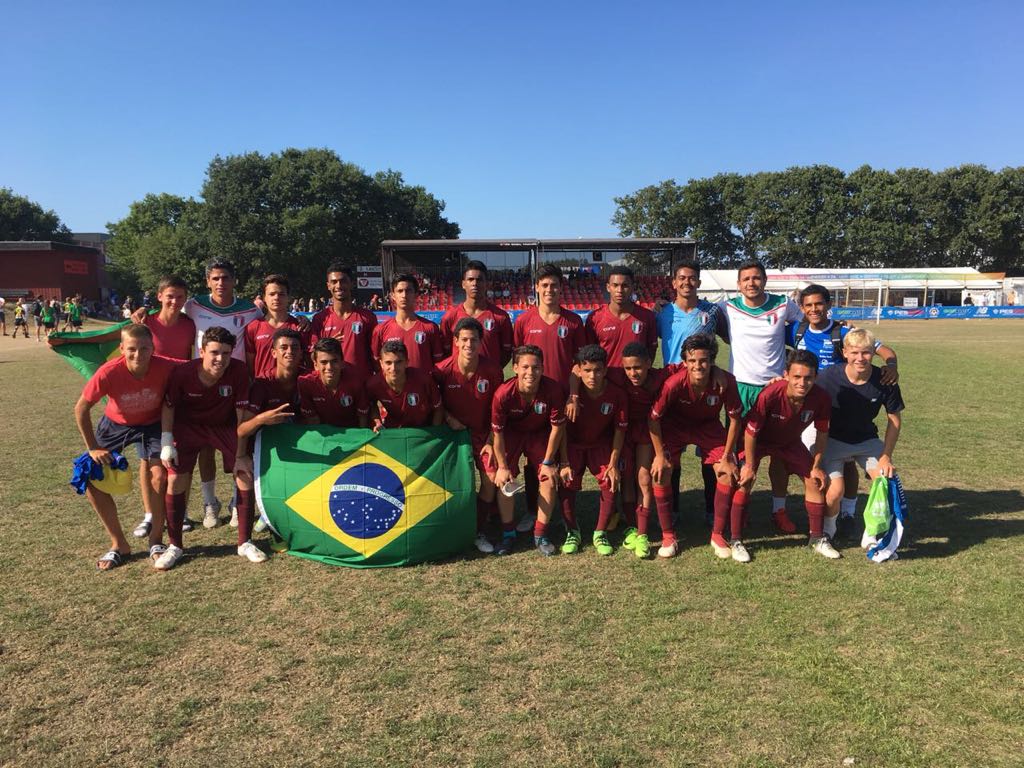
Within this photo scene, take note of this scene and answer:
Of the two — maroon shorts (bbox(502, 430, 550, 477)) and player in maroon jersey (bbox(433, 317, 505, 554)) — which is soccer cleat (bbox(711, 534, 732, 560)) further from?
player in maroon jersey (bbox(433, 317, 505, 554))

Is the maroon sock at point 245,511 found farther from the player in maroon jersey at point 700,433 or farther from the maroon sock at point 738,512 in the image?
the maroon sock at point 738,512

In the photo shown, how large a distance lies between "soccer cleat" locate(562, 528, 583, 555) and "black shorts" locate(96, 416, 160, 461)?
3118mm

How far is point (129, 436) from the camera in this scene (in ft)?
15.2

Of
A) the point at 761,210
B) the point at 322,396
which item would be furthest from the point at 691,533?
the point at 761,210

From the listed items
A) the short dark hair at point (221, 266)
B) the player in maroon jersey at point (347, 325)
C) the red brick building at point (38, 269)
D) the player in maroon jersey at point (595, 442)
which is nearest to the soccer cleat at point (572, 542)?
the player in maroon jersey at point (595, 442)

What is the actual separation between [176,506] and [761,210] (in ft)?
191

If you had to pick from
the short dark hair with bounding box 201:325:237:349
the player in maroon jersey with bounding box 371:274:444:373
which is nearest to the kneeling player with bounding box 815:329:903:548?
the player in maroon jersey with bounding box 371:274:444:373

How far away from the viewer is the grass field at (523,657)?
102 inches

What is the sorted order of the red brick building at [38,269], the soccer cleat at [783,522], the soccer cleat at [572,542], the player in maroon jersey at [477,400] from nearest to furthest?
the soccer cleat at [572,542]
the player in maroon jersey at [477,400]
the soccer cleat at [783,522]
the red brick building at [38,269]

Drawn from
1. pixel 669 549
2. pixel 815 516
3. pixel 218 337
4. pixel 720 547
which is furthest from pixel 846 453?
pixel 218 337

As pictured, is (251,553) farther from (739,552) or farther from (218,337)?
(739,552)

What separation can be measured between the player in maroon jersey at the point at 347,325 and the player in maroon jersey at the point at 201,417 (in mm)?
856

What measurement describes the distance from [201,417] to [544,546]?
2.76m

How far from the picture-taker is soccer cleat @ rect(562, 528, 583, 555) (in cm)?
459
